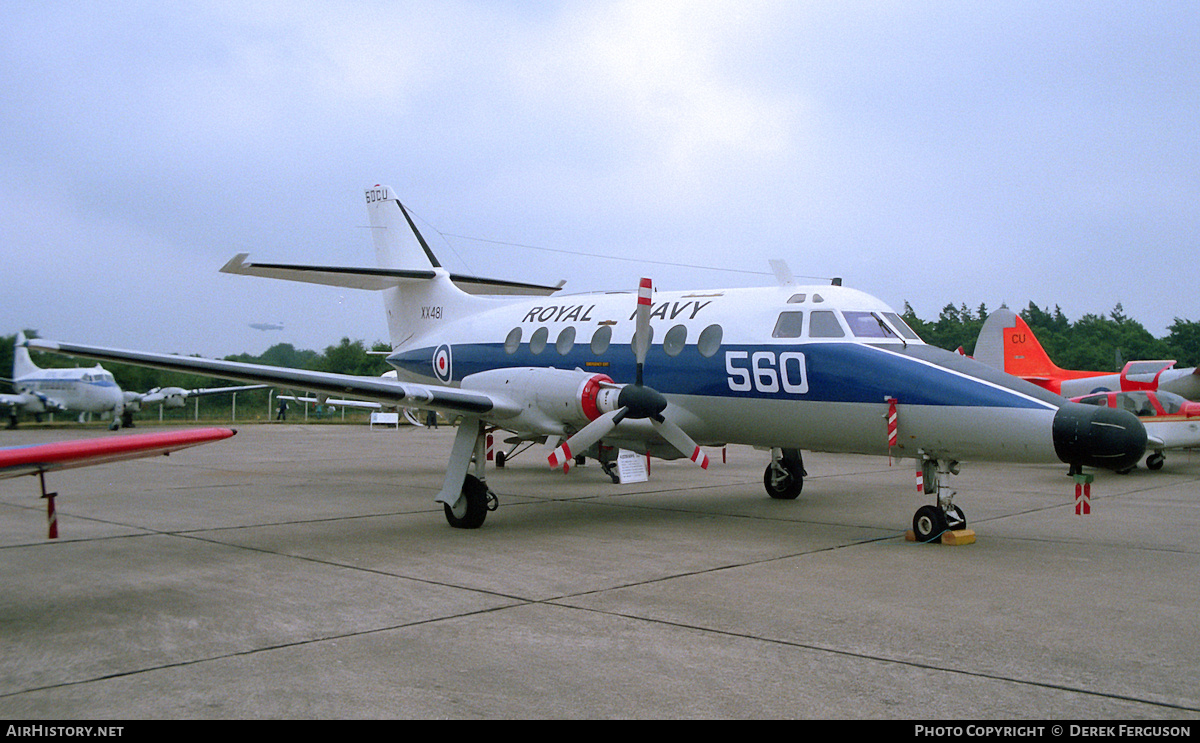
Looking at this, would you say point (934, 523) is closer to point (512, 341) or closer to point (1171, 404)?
point (512, 341)

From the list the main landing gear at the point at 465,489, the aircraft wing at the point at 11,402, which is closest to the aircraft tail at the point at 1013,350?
the main landing gear at the point at 465,489

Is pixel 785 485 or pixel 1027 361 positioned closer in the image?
pixel 785 485

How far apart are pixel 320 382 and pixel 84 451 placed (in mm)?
4640

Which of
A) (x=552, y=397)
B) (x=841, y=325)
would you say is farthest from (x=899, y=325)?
(x=552, y=397)

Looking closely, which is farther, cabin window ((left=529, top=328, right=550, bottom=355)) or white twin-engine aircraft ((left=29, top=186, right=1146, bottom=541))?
cabin window ((left=529, top=328, right=550, bottom=355))

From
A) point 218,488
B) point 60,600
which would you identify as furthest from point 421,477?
point 60,600

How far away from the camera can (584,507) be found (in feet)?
41.8

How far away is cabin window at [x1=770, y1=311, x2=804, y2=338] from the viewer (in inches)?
404

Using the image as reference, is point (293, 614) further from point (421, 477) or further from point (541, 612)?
point (421, 477)

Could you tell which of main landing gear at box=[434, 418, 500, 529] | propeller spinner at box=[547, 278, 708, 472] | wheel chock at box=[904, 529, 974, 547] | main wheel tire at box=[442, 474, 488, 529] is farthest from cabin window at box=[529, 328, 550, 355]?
wheel chock at box=[904, 529, 974, 547]

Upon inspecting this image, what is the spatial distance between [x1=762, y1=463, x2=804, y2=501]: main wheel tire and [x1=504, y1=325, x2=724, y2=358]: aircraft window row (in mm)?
3158

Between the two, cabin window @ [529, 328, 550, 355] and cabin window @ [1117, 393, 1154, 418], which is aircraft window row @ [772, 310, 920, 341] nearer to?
cabin window @ [529, 328, 550, 355]

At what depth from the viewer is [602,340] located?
469 inches

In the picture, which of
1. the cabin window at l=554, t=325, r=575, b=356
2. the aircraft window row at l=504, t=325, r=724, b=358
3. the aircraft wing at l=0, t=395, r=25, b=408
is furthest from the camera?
the aircraft wing at l=0, t=395, r=25, b=408
